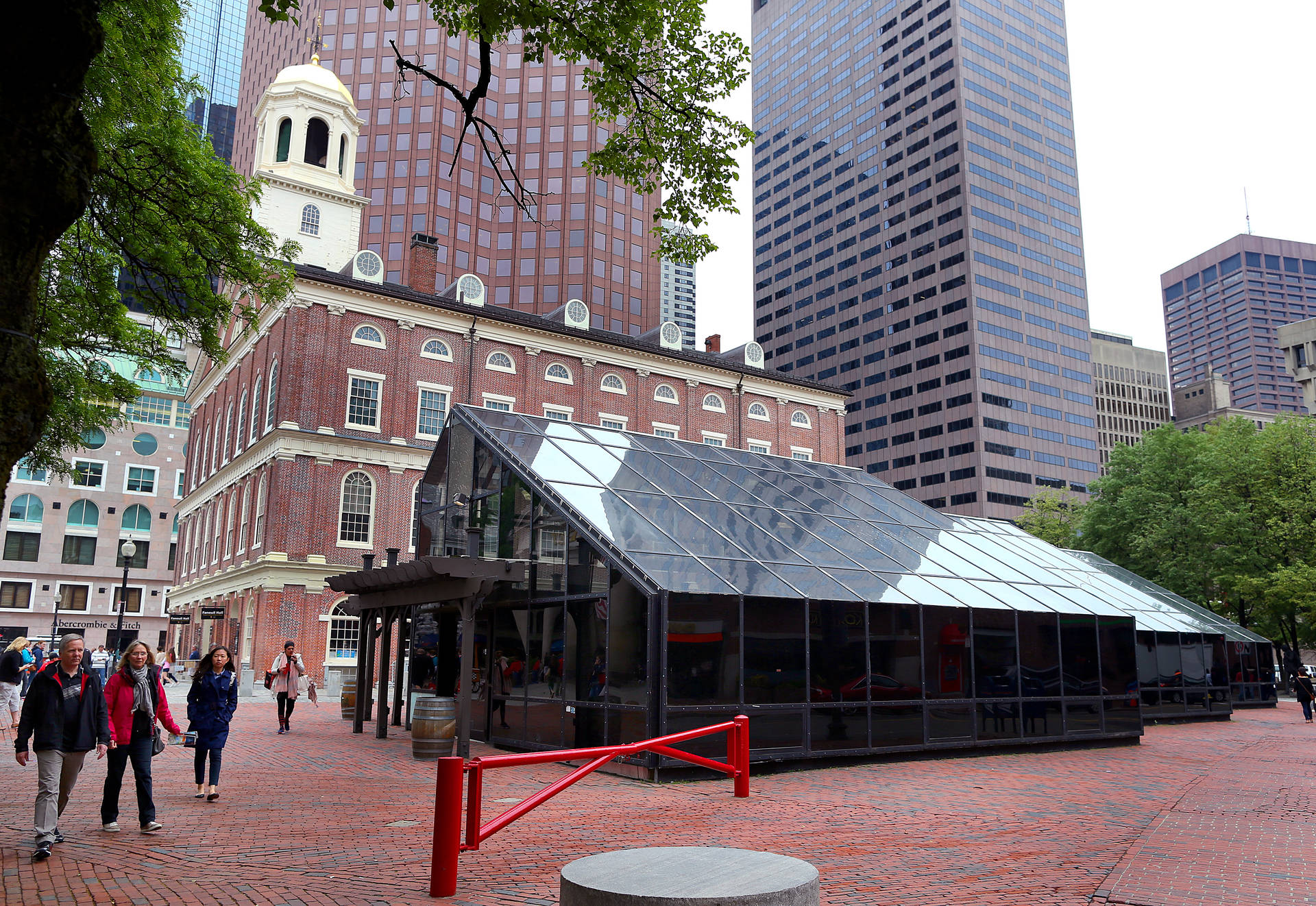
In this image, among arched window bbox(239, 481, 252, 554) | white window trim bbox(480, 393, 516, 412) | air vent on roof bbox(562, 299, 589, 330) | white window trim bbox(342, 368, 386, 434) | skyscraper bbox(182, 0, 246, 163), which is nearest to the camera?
white window trim bbox(342, 368, 386, 434)

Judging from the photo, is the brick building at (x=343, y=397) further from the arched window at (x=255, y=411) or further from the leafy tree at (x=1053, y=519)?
the leafy tree at (x=1053, y=519)

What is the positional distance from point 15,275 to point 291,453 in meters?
37.4

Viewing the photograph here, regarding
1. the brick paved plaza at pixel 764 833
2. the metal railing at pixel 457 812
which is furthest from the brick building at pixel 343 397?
the metal railing at pixel 457 812

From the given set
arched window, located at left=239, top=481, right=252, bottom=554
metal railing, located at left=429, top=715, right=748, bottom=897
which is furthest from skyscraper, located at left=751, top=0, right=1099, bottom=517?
metal railing, located at left=429, top=715, right=748, bottom=897

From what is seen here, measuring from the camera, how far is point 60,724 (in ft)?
27.3

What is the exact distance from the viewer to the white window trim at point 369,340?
41.9 metres

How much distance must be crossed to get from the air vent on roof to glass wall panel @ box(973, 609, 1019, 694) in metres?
34.7

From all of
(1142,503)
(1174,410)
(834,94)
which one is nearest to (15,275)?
(1142,503)

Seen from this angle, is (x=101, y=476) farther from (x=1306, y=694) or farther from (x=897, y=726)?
(x=1306, y=694)

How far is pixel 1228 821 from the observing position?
34.0ft

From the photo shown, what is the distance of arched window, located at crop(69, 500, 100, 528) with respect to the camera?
225ft

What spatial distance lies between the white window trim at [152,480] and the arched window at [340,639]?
41.9m

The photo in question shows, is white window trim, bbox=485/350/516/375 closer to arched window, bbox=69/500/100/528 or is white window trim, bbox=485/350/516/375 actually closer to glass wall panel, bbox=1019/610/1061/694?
glass wall panel, bbox=1019/610/1061/694

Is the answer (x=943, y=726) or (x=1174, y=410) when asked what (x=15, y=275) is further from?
(x=1174, y=410)
